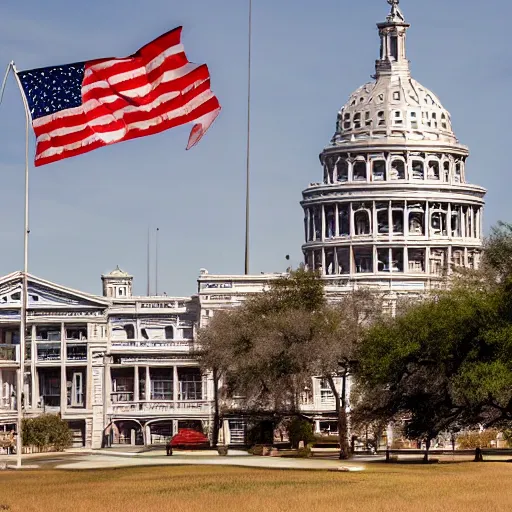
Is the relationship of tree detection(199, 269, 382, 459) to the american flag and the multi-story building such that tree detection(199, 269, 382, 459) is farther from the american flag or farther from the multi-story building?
the american flag

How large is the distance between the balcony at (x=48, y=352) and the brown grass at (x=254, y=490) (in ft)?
229

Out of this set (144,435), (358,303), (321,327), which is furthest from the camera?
(144,435)

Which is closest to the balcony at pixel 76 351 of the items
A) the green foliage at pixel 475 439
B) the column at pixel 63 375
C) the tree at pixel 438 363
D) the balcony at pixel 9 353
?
the column at pixel 63 375

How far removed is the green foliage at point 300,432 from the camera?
123688mm

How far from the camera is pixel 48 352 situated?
15838cm

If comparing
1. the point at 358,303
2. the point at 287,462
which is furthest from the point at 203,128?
the point at 358,303

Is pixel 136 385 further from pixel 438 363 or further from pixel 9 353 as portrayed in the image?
pixel 438 363

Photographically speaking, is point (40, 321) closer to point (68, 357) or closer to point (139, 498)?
point (68, 357)

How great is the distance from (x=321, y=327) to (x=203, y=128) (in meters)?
48.9

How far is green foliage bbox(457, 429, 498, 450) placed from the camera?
427 ft

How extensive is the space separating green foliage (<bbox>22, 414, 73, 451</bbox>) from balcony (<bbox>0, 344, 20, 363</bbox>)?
Answer: 9.03 meters

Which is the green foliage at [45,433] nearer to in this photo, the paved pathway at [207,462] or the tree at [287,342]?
the tree at [287,342]

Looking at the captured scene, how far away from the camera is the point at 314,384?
16212cm

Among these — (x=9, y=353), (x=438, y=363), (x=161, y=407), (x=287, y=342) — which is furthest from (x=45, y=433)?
(x=438, y=363)
